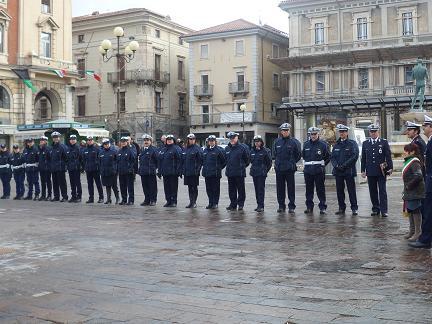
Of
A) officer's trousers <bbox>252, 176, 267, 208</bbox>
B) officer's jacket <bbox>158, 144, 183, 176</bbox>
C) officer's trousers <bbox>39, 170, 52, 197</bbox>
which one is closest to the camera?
officer's trousers <bbox>252, 176, 267, 208</bbox>

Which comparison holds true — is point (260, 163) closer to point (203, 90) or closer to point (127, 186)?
point (127, 186)

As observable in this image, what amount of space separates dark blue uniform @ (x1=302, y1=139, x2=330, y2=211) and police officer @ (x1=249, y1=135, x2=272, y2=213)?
1.15 metres

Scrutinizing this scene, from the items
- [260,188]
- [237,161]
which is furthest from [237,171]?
[260,188]

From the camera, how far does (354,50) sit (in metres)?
51.7

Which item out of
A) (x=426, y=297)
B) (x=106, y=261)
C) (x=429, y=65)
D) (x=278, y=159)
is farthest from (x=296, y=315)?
(x=429, y=65)

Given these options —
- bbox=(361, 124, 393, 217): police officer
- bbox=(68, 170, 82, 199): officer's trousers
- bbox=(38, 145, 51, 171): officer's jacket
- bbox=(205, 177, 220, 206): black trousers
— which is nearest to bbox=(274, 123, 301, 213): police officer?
bbox=(361, 124, 393, 217): police officer

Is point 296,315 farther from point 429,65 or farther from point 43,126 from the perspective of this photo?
point 429,65

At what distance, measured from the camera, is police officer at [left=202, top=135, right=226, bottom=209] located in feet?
49.1

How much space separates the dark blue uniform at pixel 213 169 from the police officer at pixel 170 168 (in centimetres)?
93

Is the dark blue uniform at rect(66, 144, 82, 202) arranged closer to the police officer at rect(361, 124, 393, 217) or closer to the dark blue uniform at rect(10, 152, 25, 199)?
the dark blue uniform at rect(10, 152, 25, 199)

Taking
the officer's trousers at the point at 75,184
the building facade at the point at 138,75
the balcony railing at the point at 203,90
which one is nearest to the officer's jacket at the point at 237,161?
the officer's trousers at the point at 75,184

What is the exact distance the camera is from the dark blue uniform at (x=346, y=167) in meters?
12.9

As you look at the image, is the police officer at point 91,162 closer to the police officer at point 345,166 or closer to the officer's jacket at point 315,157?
the officer's jacket at point 315,157

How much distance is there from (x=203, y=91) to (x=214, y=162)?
44841 millimetres
